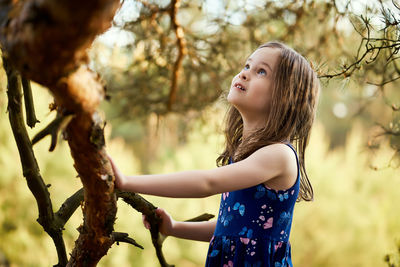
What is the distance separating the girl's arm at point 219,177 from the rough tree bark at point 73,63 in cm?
6

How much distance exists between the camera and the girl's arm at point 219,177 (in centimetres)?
85

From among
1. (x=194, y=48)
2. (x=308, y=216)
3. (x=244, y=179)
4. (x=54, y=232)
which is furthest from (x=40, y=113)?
(x=244, y=179)

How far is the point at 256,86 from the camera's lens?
1099 mm

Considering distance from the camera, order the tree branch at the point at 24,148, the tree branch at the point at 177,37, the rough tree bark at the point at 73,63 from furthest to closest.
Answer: the tree branch at the point at 177,37
the tree branch at the point at 24,148
the rough tree bark at the point at 73,63

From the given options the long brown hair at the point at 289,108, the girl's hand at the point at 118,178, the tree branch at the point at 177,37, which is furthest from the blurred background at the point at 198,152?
the girl's hand at the point at 118,178

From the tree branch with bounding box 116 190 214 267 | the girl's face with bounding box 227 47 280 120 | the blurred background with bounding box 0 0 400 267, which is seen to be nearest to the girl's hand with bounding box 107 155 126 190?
the tree branch with bounding box 116 190 214 267

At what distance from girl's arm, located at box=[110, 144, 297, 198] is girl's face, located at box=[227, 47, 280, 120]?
5.2 inches

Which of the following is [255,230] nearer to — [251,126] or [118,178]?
[251,126]

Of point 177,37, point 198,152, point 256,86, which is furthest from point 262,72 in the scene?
point 198,152

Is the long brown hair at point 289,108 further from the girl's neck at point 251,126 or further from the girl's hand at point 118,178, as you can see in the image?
the girl's hand at point 118,178

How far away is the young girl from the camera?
1.04m

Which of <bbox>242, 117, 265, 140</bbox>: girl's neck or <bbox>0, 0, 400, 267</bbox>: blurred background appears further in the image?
<bbox>0, 0, 400, 267</bbox>: blurred background

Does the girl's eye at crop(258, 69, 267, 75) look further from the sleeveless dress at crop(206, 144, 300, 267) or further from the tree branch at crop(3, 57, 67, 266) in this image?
the tree branch at crop(3, 57, 67, 266)

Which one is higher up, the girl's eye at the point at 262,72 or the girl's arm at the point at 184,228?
the girl's eye at the point at 262,72
